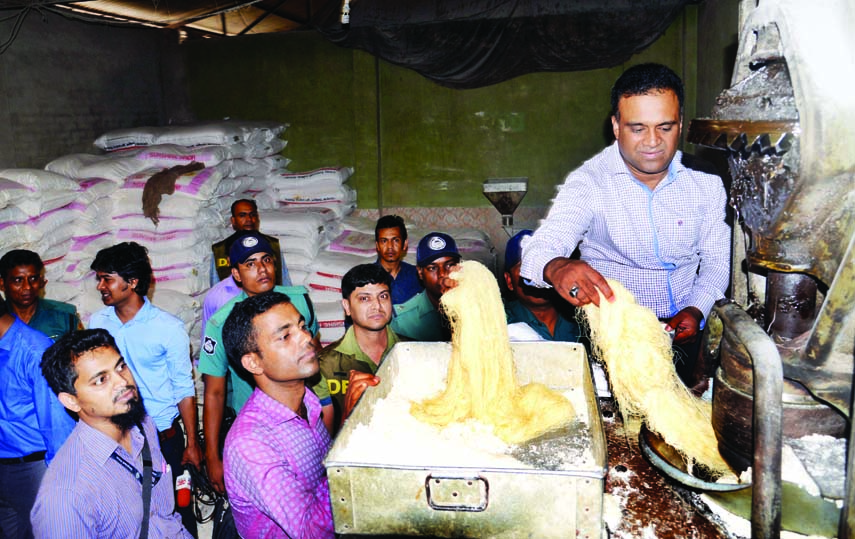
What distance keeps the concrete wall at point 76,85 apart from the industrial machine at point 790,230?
5.66 meters

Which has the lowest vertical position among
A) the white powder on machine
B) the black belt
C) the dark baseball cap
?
the black belt

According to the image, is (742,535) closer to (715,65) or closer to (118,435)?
(118,435)

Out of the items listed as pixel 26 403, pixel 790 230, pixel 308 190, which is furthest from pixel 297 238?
pixel 790 230

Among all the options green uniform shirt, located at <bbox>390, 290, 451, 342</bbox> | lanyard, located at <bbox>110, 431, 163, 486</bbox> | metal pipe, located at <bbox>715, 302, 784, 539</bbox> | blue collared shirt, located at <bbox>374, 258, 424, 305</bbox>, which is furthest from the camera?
blue collared shirt, located at <bbox>374, 258, 424, 305</bbox>

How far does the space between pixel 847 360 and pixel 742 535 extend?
453 mm

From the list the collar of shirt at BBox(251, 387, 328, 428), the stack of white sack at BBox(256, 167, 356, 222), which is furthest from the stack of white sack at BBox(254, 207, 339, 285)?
the collar of shirt at BBox(251, 387, 328, 428)

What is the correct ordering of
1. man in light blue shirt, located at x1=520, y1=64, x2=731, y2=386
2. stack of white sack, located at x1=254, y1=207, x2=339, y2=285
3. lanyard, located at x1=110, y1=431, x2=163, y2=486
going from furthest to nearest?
stack of white sack, located at x1=254, y1=207, x2=339, y2=285 < lanyard, located at x1=110, y1=431, x2=163, y2=486 < man in light blue shirt, located at x1=520, y1=64, x2=731, y2=386

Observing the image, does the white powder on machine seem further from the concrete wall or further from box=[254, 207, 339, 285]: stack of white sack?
the concrete wall

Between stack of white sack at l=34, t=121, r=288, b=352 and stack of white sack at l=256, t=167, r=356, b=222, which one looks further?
stack of white sack at l=256, t=167, r=356, b=222

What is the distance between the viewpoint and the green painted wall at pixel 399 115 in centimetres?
734

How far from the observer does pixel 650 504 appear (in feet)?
5.29

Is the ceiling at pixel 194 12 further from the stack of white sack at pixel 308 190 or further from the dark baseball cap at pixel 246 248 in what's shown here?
the dark baseball cap at pixel 246 248

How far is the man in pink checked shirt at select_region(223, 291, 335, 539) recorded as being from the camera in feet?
6.59

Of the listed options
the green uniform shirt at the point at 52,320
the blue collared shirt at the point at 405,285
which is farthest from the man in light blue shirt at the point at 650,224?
the green uniform shirt at the point at 52,320
